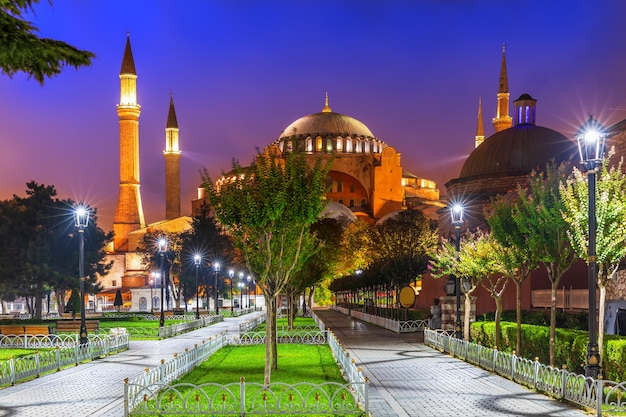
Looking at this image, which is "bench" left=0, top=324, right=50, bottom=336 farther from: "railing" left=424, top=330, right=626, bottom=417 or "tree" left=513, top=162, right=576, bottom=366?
"tree" left=513, top=162, right=576, bottom=366

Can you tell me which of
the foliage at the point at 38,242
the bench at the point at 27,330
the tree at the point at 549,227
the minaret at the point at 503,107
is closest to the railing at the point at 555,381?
the tree at the point at 549,227

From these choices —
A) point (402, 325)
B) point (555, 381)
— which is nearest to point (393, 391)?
point (555, 381)

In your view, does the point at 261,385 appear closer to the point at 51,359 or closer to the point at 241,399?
the point at 241,399

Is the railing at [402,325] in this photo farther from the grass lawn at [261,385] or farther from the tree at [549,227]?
the tree at [549,227]

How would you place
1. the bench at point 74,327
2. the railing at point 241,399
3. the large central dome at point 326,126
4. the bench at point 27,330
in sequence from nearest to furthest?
the railing at point 241,399
the bench at point 27,330
the bench at point 74,327
the large central dome at point 326,126

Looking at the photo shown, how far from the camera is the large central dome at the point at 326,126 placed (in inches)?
4806

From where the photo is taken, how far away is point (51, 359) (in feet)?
56.3

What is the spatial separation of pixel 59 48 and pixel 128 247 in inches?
3856

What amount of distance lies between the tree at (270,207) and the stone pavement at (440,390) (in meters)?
2.59

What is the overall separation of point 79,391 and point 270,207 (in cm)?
523

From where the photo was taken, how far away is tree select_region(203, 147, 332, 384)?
1358 cm

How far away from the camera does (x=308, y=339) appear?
24.4 m

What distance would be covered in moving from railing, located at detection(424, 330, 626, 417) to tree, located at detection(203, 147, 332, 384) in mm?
5008

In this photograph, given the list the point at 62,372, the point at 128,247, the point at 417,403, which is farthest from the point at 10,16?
the point at 128,247
